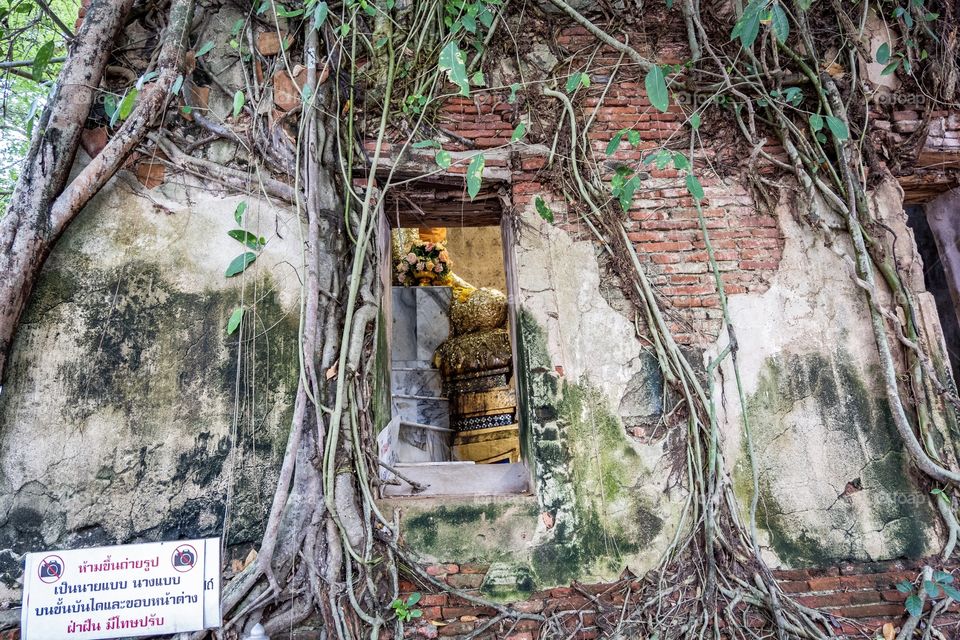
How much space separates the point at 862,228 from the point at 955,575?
1500 mm

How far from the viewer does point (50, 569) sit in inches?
83.8

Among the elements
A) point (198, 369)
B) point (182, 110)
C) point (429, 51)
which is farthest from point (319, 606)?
point (429, 51)

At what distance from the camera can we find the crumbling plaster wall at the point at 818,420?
2.40 metres

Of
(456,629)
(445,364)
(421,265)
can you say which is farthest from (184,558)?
(421,265)

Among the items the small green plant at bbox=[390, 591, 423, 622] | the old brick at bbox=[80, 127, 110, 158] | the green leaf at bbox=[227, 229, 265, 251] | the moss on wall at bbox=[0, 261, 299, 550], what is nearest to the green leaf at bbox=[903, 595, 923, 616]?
the small green plant at bbox=[390, 591, 423, 622]

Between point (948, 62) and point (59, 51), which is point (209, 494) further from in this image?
point (948, 62)

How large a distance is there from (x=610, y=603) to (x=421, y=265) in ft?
11.7

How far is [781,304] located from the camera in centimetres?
265

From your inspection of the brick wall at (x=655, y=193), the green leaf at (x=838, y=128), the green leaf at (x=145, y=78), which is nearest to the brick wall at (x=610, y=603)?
the brick wall at (x=655, y=193)

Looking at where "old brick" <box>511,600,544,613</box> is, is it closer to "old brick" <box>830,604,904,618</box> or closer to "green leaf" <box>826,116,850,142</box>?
"old brick" <box>830,604,904,618</box>

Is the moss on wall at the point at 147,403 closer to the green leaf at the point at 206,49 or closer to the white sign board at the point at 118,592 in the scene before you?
the white sign board at the point at 118,592

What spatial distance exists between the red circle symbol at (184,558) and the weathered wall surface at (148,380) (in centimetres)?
6

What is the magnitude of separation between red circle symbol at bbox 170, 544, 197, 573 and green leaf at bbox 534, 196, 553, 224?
1952 millimetres

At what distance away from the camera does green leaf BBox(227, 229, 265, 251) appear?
2475 millimetres
